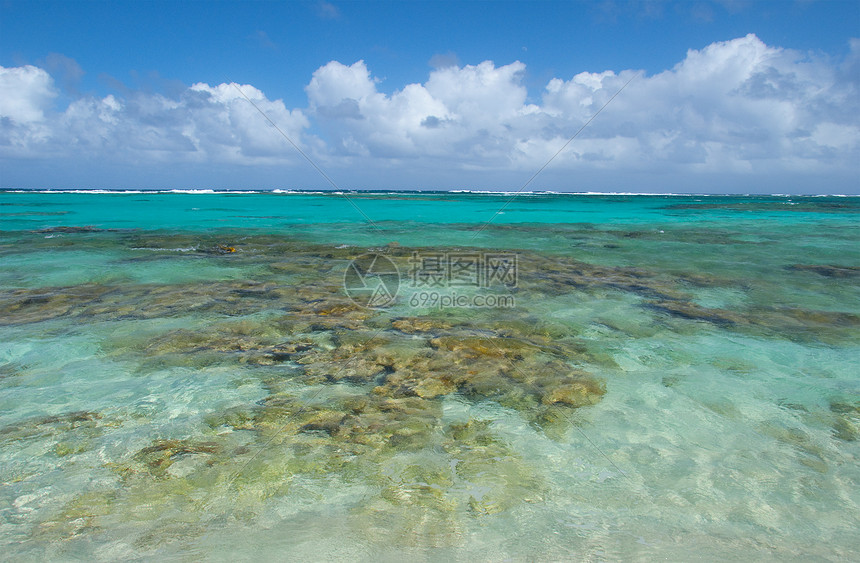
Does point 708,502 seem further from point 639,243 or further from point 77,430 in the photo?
point 639,243

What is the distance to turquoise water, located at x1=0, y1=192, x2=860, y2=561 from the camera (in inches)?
123

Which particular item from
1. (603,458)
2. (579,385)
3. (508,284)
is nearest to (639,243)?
(508,284)

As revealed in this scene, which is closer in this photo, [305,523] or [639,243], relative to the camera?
[305,523]

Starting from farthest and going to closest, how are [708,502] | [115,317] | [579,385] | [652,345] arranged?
[115,317] < [652,345] < [579,385] < [708,502]

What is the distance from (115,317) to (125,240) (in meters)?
13.3

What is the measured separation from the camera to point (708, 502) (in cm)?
347

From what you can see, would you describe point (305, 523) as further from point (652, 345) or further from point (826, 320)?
point (826, 320)

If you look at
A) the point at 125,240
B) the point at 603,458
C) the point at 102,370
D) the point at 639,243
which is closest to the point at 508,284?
the point at 603,458

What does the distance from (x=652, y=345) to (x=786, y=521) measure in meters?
3.62

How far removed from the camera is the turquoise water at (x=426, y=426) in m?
3.12

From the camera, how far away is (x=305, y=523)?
10.5 feet

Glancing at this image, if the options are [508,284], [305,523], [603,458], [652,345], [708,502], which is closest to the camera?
[305,523]

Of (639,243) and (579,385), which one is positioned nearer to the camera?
(579,385)

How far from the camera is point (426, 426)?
4398mm
